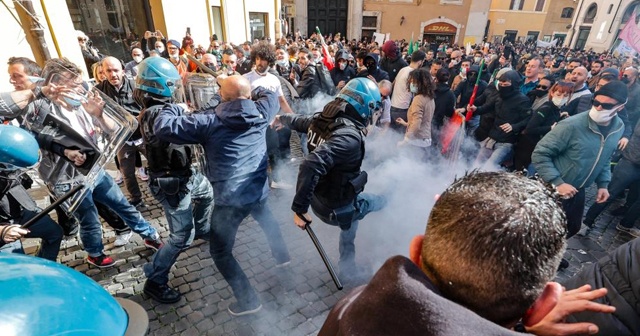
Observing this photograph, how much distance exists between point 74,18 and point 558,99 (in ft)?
35.5

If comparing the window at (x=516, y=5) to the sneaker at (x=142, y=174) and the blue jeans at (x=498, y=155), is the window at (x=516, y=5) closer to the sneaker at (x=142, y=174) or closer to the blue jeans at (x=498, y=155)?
the blue jeans at (x=498, y=155)

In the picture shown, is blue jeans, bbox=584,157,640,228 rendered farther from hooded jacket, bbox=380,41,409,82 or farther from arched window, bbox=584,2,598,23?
arched window, bbox=584,2,598,23

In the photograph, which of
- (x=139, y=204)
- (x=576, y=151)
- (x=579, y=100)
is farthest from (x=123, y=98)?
(x=579, y=100)

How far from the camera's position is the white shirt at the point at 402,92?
5.50 m

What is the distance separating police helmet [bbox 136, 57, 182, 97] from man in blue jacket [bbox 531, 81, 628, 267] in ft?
11.4

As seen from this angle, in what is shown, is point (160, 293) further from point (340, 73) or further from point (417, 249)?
point (340, 73)

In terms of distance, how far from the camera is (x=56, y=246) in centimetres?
286

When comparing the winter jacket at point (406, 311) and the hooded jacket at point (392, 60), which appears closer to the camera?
the winter jacket at point (406, 311)

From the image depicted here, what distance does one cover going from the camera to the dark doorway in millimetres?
31062

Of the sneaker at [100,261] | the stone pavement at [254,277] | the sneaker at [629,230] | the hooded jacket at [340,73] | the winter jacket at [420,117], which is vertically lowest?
the sneaker at [629,230]

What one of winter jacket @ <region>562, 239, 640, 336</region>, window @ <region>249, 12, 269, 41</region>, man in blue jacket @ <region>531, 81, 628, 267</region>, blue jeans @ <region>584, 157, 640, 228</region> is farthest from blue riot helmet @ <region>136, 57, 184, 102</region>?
window @ <region>249, 12, 269, 41</region>

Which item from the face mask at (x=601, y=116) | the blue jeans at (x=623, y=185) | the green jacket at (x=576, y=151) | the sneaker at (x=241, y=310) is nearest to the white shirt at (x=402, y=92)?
the green jacket at (x=576, y=151)

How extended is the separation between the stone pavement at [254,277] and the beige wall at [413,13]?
106 feet

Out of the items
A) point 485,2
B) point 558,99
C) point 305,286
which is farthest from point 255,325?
point 485,2
